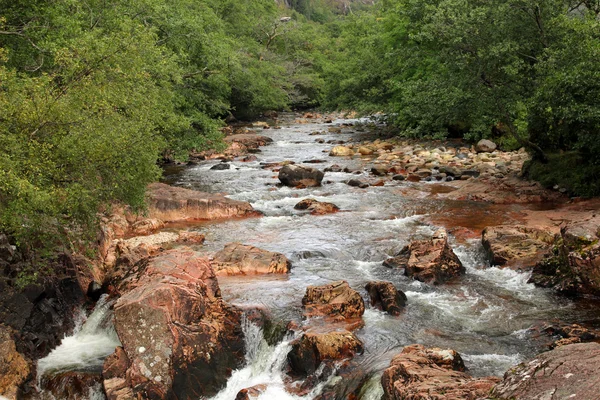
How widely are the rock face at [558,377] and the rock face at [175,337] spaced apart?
500 centimetres

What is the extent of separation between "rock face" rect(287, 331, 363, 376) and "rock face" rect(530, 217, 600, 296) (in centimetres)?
527

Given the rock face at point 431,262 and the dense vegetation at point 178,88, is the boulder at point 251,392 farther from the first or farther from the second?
the rock face at point 431,262

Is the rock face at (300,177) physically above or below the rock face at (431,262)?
below

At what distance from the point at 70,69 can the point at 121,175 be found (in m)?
2.35

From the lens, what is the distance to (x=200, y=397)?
8.86m

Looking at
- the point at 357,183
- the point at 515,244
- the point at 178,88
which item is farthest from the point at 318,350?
the point at 178,88

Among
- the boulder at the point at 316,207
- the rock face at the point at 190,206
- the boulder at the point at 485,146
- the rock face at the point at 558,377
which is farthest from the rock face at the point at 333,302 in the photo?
the boulder at the point at 485,146

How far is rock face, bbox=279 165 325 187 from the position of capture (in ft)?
78.1

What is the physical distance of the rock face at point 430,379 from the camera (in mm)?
Answer: 6742

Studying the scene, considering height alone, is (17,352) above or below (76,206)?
below

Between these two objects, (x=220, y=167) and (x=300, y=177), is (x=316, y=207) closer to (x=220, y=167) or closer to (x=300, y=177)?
(x=300, y=177)

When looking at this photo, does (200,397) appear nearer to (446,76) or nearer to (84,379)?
(84,379)

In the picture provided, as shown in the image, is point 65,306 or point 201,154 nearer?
point 65,306

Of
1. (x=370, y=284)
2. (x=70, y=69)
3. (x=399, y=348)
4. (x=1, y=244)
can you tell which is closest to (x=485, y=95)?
(x=370, y=284)
